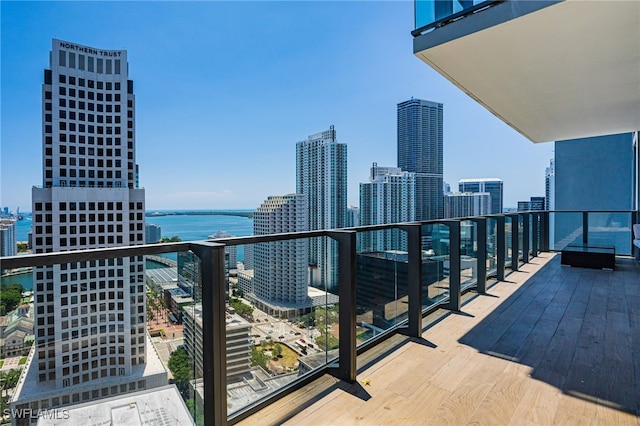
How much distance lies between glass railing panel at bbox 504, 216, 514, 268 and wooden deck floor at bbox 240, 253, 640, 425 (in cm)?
160

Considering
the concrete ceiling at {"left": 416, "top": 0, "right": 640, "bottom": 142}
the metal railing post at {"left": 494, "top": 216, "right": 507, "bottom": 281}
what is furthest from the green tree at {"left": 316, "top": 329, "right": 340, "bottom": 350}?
the metal railing post at {"left": 494, "top": 216, "right": 507, "bottom": 281}

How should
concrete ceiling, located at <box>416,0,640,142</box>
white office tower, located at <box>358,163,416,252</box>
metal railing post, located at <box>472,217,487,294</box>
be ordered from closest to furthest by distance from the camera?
concrete ceiling, located at <box>416,0,640,142</box>
metal railing post, located at <box>472,217,487,294</box>
white office tower, located at <box>358,163,416,252</box>

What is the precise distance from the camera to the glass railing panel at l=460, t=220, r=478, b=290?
3775mm

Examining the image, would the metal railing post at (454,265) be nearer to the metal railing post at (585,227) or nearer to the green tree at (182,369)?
the green tree at (182,369)

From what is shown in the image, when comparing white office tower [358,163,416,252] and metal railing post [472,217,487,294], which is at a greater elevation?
white office tower [358,163,416,252]

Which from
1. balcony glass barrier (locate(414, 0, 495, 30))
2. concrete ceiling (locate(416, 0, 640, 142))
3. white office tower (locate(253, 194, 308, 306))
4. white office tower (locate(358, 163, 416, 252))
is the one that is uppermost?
balcony glass barrier (locate(414, 0, 495, 30))

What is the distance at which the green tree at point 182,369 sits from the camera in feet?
4.95

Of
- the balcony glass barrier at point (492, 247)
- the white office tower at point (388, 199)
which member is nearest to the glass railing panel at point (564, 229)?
the balcony glass barrier at point (492, 247)

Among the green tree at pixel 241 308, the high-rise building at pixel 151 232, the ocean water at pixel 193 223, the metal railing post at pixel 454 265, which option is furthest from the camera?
the high-rise building at pixel 151 232

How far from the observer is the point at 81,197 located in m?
20.3

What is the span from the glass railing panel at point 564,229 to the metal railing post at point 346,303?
6505mm

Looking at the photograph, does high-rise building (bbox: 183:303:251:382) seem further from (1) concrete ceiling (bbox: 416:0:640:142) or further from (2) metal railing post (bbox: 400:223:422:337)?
(1) concrete ceiling (bbox: 416:0:640:142)

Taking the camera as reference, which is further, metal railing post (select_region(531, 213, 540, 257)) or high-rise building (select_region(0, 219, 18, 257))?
metal railing post (select_region(531, 213, 540, 257))

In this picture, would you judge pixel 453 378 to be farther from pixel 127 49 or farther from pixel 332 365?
pixel 127 49
